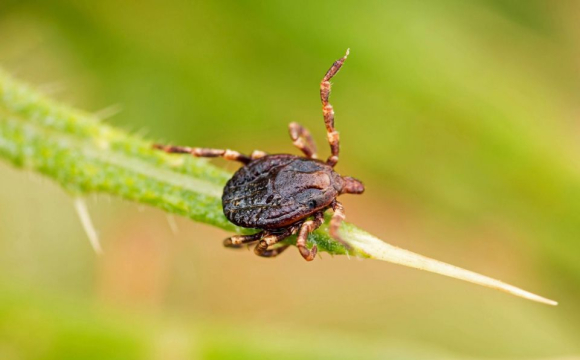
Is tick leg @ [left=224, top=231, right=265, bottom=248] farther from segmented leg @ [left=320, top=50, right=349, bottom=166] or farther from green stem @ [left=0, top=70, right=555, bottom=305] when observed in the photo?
segmented leg @ [left=320, top=50, right=349, bottom=166]

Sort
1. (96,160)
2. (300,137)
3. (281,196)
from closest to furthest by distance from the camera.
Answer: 1. (96,160)
2. (281,196)
3. (300,137)

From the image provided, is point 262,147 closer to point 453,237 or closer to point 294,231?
point 453,237

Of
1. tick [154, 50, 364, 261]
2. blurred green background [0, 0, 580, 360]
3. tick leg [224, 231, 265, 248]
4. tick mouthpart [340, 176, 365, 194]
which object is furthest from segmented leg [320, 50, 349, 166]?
blurred green background [0, 0, 580, 360]

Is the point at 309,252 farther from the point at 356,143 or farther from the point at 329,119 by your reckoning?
the point at 356,143

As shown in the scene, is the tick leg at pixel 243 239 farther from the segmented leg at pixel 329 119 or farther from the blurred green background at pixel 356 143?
the blurred green background at pixel 356 143

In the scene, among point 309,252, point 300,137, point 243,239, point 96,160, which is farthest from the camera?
point 300,137

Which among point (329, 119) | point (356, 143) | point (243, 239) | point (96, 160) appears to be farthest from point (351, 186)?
point (356, 143)

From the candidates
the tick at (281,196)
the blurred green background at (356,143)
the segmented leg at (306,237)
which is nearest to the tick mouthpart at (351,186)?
the tick at (281,196)
